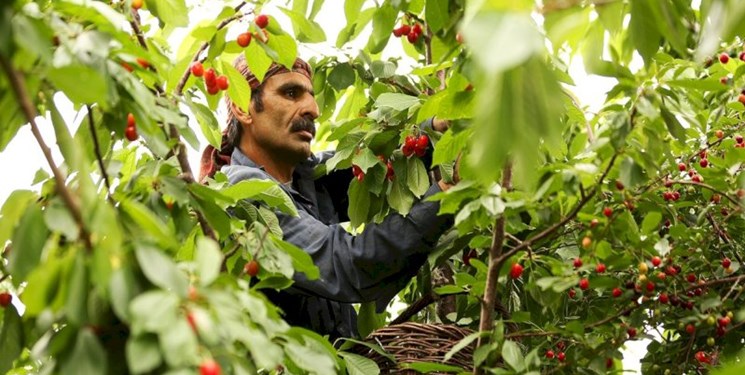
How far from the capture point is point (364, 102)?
147 inches

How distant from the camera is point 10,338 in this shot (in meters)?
2.07

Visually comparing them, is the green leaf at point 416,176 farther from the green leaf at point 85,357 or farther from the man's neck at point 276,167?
the green leaf at point 85,357

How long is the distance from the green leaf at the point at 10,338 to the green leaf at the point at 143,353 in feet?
2.62

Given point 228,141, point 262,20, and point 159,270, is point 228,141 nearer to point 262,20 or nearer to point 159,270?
point 262,20

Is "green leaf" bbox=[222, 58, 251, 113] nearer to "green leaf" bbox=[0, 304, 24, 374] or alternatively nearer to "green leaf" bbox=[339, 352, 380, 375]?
"green leaf" bbox=[339, 352, 380, 375]

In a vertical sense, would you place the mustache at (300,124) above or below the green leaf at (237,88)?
below

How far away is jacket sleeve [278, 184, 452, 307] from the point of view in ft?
9.88

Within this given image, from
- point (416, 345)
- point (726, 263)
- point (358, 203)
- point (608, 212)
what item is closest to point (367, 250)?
point (358, 203)

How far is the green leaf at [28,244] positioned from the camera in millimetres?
1518

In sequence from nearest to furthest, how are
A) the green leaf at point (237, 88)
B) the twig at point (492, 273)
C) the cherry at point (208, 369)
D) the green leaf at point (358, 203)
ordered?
1. the cherry at point (208, 369)
2. the twig at point (492, 273)
3. the green leaf at point (237, 88)
4. the green leaf at point (358, 203)

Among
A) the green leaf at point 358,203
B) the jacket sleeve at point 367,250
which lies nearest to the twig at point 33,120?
the jacket sleeve at point 367,250

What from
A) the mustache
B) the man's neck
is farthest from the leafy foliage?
the man's neck

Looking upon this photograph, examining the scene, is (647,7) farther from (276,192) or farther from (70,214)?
(276,192)

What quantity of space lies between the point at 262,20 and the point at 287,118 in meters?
1.11
